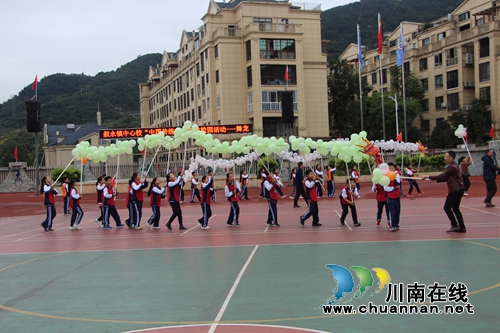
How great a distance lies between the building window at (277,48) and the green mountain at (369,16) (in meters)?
48.4

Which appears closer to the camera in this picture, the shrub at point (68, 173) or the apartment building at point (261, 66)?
the shrub at point (68, 173)

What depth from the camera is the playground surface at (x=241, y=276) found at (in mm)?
6441

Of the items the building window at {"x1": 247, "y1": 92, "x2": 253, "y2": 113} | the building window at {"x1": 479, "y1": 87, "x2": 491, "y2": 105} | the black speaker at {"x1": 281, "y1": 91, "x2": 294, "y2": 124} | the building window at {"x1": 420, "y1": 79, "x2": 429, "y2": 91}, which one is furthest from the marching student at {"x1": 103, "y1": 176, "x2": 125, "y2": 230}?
the building window at {"x1": 420, "y1": 79, "x2": 429, "y2": 91}

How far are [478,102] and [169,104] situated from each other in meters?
39.7

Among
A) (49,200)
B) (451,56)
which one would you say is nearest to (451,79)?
(451,56)

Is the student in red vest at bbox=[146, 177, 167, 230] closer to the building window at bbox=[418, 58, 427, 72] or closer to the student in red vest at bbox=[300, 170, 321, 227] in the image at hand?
the student in red vest at bbox=[300, 170, 321, 227]

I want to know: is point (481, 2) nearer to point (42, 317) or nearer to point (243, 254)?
point (243, 254)

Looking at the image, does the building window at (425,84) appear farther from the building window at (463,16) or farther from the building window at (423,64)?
the building window at (463,16)

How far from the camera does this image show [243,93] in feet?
162

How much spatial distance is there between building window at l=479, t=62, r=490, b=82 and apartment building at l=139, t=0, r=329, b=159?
51.0ft

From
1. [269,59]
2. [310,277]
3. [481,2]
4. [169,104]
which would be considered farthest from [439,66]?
[310,277]

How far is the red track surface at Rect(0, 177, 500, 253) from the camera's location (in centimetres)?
1338

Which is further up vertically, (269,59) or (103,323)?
(269,59)

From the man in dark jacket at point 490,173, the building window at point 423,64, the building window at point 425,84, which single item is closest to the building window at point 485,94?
the building window at point 425,84
